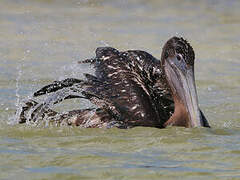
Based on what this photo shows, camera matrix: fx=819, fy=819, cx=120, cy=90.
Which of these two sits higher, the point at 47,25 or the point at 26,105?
the point at 47,25

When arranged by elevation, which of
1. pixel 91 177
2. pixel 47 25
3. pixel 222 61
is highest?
pixel 47 25

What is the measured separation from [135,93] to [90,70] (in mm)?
1216

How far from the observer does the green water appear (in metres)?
6.39

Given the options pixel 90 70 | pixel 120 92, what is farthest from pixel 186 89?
pixel 90 70

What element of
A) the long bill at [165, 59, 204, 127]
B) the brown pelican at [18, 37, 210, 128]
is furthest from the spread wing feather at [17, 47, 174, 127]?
the long bill at [165, 59, 204, 127]

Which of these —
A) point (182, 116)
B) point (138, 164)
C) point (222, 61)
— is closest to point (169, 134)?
point (182, 116)

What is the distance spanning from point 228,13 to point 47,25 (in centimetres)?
376

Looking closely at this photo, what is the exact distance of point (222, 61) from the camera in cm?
1321

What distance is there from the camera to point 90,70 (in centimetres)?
919

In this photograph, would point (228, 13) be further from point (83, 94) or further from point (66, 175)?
point (66, 175)

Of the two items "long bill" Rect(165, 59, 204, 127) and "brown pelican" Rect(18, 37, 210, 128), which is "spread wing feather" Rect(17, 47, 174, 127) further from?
"long bill" Rect(165, 59, 204, 127)

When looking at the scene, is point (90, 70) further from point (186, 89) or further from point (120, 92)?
point (186, 89)

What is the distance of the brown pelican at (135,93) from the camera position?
794 centimetres

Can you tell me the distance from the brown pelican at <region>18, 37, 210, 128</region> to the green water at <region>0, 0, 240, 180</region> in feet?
0.81
